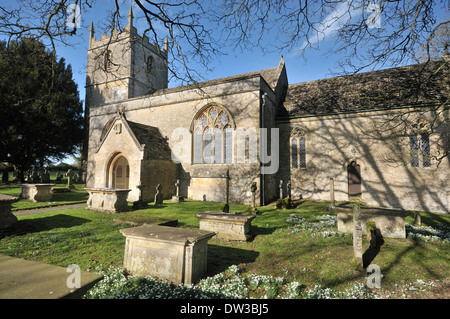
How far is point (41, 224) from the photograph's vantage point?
840 cm

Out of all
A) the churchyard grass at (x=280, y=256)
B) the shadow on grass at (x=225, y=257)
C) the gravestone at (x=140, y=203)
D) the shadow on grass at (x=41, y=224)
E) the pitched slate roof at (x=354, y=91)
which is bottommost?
the shadow on grass at (x=225, y=257)

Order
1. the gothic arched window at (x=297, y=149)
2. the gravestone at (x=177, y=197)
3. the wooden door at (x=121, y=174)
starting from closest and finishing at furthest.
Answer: the gravestone at (x=177, y=197)
the gothic arched window at (x=297, y=149)
the wooden door at (x=121, y=174)

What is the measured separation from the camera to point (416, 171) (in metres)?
12.8

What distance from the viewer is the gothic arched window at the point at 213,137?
15.3 metres

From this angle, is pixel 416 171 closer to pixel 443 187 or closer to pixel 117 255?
pixel 443 187

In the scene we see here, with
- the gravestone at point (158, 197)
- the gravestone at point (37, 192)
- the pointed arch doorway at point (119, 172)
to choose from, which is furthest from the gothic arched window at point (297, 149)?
the gravestone at point (37, 192)

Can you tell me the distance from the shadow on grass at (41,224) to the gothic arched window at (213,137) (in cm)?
854

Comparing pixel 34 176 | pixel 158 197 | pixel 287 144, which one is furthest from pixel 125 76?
pixel 287 144

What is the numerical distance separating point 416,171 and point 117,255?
15.6 metres

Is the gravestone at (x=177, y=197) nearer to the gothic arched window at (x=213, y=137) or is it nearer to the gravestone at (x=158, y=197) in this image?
the gravestone at (x=158, y=197)

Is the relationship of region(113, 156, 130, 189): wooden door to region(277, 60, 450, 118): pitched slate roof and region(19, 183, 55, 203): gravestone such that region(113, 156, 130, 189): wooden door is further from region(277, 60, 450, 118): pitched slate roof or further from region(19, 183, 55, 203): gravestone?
region(277, 60, 450, 118): pitched slate roof

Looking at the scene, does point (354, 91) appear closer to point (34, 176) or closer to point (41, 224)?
point (41, 224)

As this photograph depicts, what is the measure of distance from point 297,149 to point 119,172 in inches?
537

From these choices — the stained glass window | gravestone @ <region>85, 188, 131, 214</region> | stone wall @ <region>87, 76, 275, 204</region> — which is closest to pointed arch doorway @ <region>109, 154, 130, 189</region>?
stone wall @ <region>87, 76, 275, 204</region>
